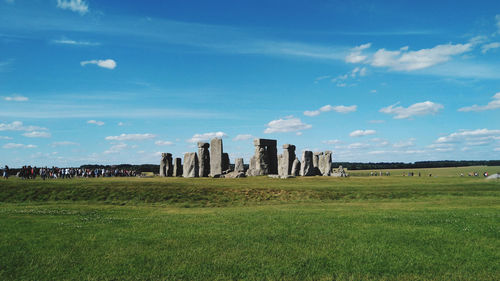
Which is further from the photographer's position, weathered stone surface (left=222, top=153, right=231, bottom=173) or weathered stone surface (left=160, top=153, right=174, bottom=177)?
weathered stone surface (left=160, top=153, right=174, bottom=177)

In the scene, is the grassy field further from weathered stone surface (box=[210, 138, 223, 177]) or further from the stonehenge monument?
weathered stone surface (box=[210, 138, 223, 177])

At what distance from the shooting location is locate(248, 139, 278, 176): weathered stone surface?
42000 millimetres

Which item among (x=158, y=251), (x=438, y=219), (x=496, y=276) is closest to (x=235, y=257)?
(x=158, y=251)

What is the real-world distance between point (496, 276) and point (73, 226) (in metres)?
11.2

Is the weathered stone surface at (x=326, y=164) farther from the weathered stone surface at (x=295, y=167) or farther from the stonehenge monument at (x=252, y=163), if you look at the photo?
the weathered stone surface at (x=295, y=167)

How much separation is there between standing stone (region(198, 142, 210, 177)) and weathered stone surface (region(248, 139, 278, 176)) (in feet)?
18.8

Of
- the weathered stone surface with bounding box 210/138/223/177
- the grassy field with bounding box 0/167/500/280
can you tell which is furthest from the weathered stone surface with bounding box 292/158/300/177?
the grassy field with bounding box 0/167/500/280

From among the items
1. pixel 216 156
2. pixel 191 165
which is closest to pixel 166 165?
pixel 191 165

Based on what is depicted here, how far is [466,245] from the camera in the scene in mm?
8820

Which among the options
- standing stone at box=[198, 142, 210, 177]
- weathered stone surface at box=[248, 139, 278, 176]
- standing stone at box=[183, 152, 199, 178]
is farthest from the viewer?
weathered stone surface at box=[248, 139, 278, 176]

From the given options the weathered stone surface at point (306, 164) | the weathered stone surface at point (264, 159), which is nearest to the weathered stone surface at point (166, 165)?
the weathered stone surface at point (264, 159)

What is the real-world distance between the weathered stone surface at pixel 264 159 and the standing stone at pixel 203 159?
573 centimetres

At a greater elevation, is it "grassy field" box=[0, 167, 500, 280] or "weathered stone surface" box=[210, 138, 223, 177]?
"weathered stone surface" box=[210, 138, 223, 177]

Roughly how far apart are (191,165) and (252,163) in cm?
844
